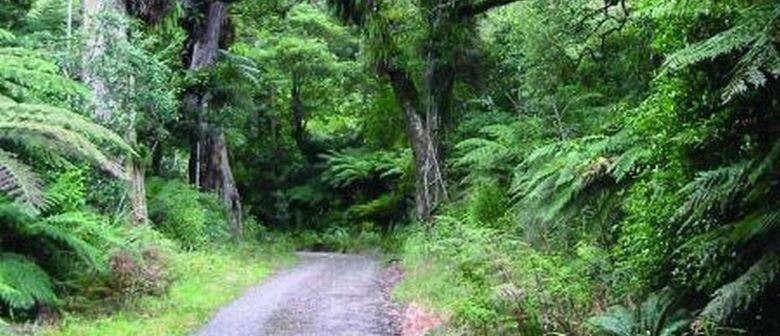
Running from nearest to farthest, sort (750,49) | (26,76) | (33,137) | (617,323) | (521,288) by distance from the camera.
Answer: (750,49)
(617,323)
(521,288)
(33,137)
(26,76)

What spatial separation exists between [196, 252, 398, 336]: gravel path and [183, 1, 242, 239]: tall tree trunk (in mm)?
5398

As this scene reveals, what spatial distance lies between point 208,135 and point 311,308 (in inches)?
422

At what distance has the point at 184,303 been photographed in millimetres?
11336

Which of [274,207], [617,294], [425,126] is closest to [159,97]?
[425,126]

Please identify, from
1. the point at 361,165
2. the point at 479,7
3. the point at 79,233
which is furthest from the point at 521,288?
the point at 361,165

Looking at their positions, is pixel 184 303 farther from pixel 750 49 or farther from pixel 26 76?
pixel 750 49

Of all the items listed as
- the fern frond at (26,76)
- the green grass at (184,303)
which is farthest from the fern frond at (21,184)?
the green grass at (184,303)

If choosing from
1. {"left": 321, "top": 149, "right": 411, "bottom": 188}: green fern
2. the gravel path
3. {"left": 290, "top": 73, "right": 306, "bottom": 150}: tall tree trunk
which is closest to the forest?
{"left": 321, "top": 149, "right": 411, "bottom": 188}: green fern

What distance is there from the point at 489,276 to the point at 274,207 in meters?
23.0

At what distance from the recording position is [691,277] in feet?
19.1

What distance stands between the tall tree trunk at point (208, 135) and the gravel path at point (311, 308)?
540cm

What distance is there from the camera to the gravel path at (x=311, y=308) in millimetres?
10000

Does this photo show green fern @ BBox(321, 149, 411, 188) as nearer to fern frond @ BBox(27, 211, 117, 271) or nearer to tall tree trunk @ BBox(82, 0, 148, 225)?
tall tree trunk @ BBox(82, 0, 148, 225)

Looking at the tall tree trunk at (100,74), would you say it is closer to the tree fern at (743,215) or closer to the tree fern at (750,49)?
the tree fern at (743,215)
